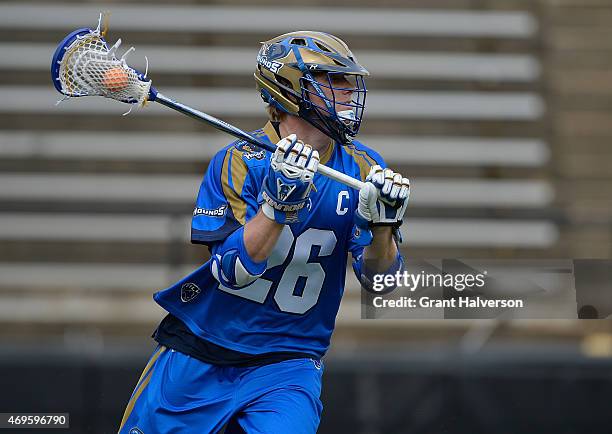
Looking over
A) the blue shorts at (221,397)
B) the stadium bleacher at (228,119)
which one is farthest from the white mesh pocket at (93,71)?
the stadium bleacher at (228,119)

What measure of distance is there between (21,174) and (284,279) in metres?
5.10

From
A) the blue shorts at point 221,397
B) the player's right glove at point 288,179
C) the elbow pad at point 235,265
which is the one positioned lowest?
the blue shorts at point 221,397

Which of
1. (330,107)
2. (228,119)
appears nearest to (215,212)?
(330,107)

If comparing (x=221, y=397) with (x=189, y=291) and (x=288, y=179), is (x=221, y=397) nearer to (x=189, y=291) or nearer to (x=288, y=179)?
(x=189, y=291)

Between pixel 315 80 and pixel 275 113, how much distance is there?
0.24 metres

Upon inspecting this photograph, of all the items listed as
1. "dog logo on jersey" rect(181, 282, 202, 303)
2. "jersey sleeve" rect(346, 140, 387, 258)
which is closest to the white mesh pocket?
"dog logo on jersey" rect(181, 282, 202, 303)

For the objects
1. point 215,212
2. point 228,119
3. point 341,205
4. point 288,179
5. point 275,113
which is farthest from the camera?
point 228,119

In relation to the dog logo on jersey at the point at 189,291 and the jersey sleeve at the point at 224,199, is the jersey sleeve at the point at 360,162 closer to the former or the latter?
the jersey sleeve at the point at 224,199

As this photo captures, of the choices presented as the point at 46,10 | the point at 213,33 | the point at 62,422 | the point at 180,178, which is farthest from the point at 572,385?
the point at 46,10

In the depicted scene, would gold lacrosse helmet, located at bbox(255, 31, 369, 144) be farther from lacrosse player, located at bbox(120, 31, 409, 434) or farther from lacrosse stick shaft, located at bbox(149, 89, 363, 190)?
lacrosse stick shaft, located at bbox(149, 89, 363, 190)

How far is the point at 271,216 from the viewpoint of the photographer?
A: 348 centimetres

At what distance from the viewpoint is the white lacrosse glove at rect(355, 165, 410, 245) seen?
354cm

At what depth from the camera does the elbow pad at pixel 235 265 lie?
11.5 feet

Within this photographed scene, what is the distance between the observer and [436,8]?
28.9 ft
